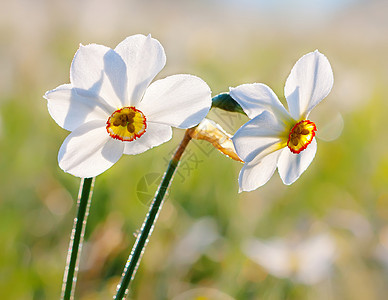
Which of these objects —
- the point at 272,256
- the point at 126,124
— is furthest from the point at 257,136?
the point at 272,256

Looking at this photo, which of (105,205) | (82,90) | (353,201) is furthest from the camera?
(353,201)

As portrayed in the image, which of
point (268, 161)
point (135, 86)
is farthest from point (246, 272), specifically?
point (135, 86)

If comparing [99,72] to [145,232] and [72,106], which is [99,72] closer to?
[72,106]

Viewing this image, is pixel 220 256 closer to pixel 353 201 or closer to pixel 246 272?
pixel 246 272

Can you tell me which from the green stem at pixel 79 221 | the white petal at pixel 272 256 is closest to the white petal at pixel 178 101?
the green stem at pixel 79 221

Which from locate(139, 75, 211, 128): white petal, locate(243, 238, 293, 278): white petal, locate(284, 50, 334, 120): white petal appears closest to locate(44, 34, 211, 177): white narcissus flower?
locate(139, 75, 211, 128): white petal

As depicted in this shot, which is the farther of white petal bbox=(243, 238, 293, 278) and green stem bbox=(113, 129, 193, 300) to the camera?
white petal bbox=(243, 238, 293, 278)

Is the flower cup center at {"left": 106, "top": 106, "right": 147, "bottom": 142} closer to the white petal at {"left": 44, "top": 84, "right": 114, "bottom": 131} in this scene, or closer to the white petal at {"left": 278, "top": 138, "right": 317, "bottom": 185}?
the white petal at {"left": 44, "top": 84, "right": 114, "bottom": 131}
